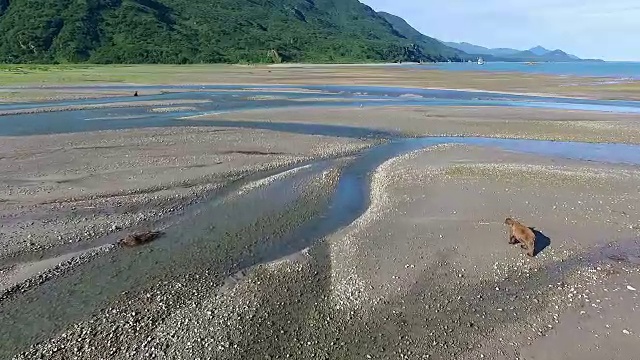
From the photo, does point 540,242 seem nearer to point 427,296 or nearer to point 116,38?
point 427,296

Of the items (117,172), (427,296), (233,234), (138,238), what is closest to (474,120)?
(117,172)

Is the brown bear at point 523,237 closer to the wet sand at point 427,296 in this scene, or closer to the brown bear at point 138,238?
the wet sand at point 427,296

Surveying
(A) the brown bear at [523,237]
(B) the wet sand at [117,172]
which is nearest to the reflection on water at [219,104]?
(B) the wet sand at [117,172]

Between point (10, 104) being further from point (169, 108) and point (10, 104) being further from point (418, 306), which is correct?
point (418, 306)

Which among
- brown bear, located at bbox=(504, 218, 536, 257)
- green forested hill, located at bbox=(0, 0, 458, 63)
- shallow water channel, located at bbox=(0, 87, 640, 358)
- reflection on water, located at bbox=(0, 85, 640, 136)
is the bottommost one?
reflection on water, located at bbox=(0, 85, 640, 136)

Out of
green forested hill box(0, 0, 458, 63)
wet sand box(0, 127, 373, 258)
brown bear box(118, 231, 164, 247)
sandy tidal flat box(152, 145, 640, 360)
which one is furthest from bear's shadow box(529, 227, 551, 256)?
green forested hill box(0, 0, 458, 63)

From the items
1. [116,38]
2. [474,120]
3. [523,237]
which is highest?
[116,38]

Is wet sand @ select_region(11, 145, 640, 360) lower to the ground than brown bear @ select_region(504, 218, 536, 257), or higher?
lower

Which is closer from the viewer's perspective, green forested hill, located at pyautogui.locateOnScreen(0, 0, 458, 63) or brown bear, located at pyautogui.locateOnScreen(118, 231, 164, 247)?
brown bear, located at pyautogui.locateOnScreen(118, 231, 164, 247)

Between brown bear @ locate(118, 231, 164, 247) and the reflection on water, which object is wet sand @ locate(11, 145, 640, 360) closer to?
brown bear @ locate(118, 231, 164, 247)

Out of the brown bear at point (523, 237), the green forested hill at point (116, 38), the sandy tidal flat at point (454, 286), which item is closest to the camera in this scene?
the sandy tidal flat at point (454, 286)
